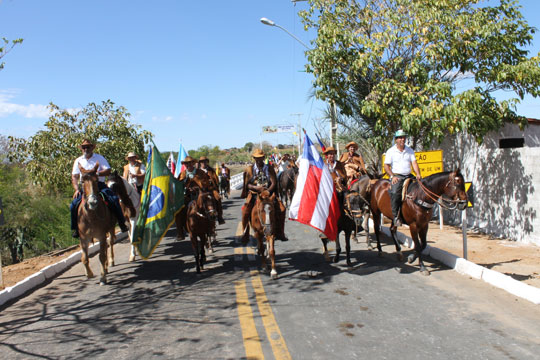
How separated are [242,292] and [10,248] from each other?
2220 cm

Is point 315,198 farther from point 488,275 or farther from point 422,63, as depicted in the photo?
point 422,63

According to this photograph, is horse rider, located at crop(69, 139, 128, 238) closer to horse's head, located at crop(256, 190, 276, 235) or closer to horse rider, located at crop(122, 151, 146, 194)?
horse rider, located at crop(122, 151, 146, 194)

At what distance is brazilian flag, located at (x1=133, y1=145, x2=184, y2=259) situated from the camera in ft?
29.6

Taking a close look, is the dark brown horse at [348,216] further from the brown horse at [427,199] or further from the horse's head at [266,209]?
the horse's head at [266,209]

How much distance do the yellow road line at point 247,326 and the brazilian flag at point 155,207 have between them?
241 centimetres

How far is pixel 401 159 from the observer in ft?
29.8

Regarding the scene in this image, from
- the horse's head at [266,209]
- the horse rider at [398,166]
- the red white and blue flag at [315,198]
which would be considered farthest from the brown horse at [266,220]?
the horse rider at [398,166]

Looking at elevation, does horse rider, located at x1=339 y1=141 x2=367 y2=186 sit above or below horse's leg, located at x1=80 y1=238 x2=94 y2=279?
above

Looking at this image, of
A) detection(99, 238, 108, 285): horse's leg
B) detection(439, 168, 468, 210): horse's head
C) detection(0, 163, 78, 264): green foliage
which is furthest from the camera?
detection(0, 163, 78, 264): green foliage

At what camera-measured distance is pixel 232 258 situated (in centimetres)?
1009

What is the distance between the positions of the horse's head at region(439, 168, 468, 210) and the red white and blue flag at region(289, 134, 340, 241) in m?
2.13

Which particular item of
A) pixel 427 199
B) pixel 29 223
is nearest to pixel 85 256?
pixel 427 199

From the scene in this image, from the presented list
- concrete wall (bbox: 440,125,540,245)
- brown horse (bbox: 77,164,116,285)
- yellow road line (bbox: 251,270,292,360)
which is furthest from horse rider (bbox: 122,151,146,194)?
concrete wall (bbox: 440,125,540,245)

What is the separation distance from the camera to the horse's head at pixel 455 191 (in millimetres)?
7938
